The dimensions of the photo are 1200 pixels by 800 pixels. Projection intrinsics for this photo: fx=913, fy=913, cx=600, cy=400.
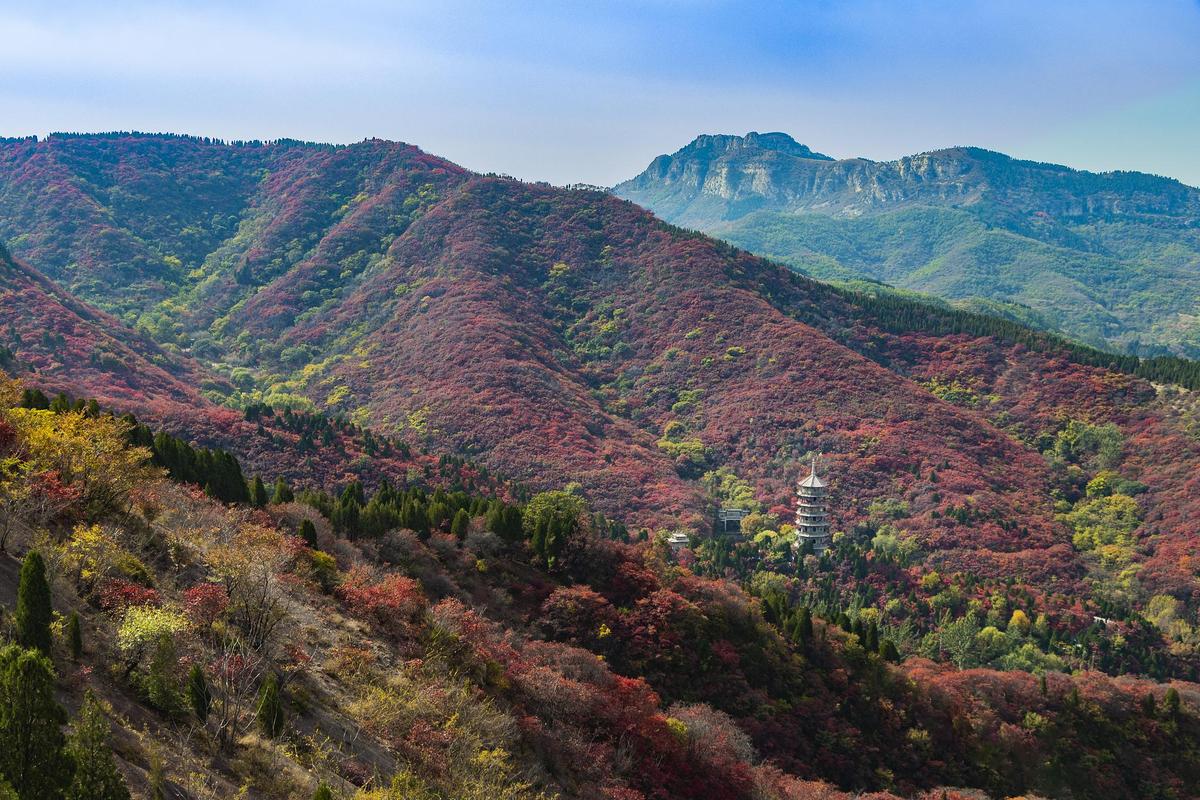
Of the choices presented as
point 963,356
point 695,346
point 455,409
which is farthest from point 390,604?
point 963,356

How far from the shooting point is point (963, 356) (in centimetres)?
17200

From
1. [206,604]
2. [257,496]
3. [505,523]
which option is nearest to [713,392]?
[505,523]

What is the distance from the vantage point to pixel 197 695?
29203mm

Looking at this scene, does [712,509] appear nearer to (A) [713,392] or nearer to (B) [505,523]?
(A) [713,392]

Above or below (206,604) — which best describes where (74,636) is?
above

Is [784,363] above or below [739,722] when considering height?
above

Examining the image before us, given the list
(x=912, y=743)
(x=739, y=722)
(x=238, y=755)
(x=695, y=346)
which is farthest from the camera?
(x=695, y=346)

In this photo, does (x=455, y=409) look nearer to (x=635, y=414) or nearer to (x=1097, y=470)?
(x=635, y=414)

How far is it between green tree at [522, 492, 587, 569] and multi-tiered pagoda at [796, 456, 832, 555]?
57.7 meters

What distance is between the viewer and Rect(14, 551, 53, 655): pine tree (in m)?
26.5

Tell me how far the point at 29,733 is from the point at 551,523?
42.0 meters

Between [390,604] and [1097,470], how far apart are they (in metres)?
122

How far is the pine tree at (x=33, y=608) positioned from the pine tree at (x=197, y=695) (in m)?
4.26

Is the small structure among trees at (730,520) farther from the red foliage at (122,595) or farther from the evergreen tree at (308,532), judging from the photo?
the red foliage at (122,595)
